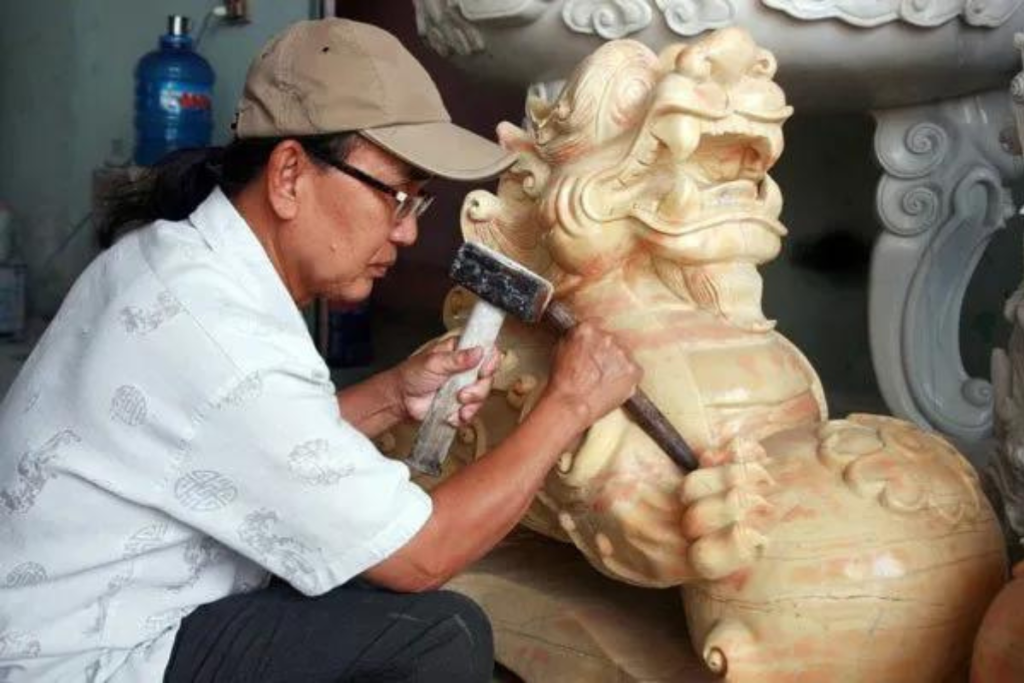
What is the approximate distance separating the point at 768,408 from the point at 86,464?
810 millimetres

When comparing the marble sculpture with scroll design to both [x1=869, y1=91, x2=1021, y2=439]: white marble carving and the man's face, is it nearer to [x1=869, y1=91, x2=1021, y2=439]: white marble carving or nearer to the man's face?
the man's face

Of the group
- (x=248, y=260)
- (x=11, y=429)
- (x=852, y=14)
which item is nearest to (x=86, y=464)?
(x=11, y=429)

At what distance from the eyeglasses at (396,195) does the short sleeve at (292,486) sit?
0.69 ft

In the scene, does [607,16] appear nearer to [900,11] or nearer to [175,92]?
[900,11]

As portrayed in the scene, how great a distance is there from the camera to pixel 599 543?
1.63 metres

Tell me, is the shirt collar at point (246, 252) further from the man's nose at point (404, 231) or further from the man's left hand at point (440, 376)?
the man's left hand at point (440, 376)

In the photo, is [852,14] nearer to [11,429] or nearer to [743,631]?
[743,631]

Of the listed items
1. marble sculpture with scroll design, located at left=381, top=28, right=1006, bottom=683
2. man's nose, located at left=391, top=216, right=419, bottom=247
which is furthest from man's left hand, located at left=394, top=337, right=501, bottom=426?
man's nose, located at left=391, top=216, right=419, bottom=247

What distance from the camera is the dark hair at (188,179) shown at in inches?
53.2

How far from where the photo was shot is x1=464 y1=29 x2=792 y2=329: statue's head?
5.35ft

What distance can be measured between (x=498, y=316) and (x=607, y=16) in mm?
748

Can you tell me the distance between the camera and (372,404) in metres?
1.76

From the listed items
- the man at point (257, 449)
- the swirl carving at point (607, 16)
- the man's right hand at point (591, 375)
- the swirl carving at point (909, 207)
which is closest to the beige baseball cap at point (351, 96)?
the man at point (257, 449)

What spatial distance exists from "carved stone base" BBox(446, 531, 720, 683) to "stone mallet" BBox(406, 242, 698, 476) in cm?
28
